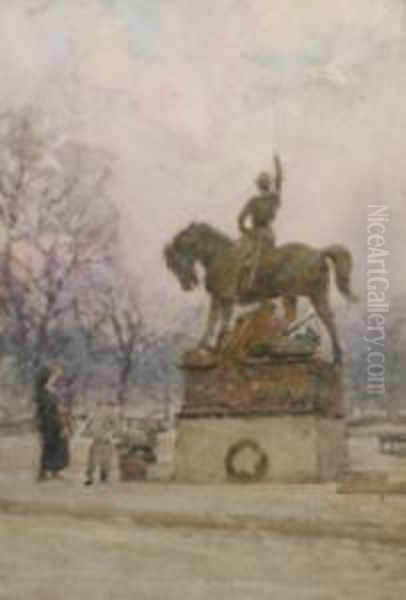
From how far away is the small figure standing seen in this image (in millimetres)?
8273

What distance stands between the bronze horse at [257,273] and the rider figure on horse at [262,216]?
0.06m

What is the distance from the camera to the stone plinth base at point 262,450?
8.14m

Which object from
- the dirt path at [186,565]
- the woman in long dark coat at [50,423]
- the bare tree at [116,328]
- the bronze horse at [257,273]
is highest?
the bronze horse at [257,273]

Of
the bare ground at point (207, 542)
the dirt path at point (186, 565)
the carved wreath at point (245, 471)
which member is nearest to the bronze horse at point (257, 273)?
the carved wreath at point (245, 471)

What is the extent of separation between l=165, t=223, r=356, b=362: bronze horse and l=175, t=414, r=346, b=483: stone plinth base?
495 millimetres

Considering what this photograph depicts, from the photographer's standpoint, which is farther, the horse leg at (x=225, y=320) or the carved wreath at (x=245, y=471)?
the horse leg at (x=225, y=320)

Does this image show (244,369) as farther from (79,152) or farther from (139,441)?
(79,152)

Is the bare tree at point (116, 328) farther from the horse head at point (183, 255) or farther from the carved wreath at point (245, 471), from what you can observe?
the carved wreath at point (245, 471)

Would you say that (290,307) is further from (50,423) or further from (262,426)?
(50,423)

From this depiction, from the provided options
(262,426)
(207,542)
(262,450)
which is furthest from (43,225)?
(207,542)

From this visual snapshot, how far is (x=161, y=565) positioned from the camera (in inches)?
311

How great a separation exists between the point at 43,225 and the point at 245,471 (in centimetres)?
204

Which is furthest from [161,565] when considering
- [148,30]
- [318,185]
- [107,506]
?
[148,30]

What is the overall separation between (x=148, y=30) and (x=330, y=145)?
1.42 meters
